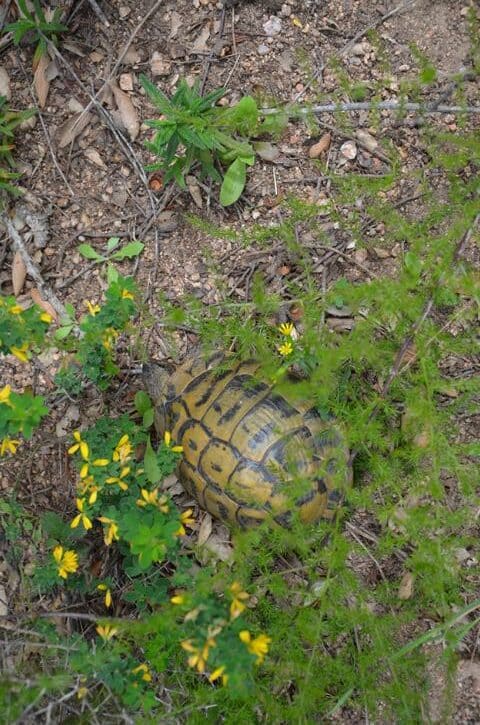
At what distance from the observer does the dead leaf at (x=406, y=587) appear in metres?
2.68

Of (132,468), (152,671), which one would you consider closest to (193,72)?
(132,468)

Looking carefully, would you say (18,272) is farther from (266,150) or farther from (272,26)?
(272,26)

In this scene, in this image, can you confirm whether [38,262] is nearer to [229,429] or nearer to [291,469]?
[229,429]

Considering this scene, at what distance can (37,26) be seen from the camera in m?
2.86

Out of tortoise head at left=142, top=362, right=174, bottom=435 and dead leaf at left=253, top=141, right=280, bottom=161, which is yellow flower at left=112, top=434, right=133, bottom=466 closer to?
tortoise head at left=142, top=362, right=174, bottom=435

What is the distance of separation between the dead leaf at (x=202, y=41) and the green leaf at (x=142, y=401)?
1.52 metres

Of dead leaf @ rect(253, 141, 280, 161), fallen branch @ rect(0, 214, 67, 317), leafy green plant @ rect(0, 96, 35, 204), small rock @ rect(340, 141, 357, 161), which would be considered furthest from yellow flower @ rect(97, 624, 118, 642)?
small rock @ rect(340, 141, 357, 161)

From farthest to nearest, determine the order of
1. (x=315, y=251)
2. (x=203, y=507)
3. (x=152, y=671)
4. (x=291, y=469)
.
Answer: (x=315, y=251) < (x=203, y=507) < (x=152, y=671) < (x=291, y=469)

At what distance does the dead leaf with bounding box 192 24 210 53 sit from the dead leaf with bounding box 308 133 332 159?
2.09ft

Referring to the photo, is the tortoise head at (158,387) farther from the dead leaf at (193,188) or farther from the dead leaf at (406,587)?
the dead leaf at (406,587)

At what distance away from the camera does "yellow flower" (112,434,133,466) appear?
229 cm

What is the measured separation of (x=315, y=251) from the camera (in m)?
2.97

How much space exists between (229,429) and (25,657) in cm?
112

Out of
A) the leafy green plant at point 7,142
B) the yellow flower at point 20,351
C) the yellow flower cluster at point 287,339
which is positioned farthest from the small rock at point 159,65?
the yellow flower at point 20,351
